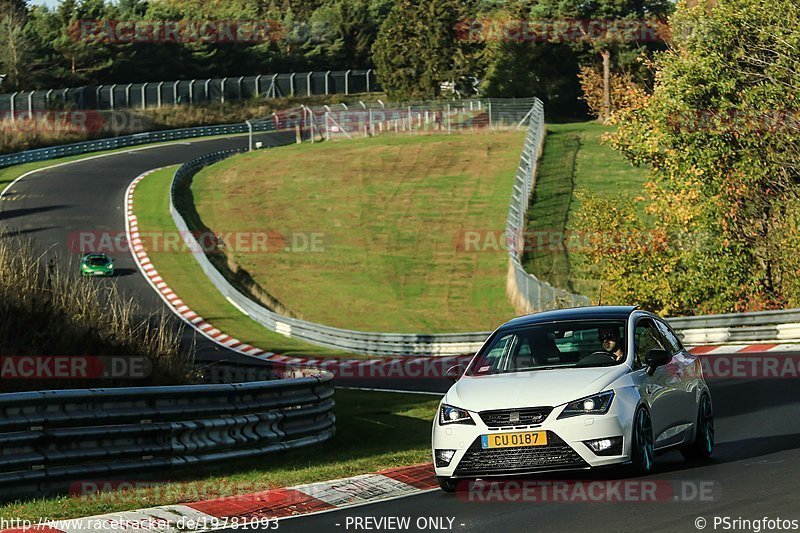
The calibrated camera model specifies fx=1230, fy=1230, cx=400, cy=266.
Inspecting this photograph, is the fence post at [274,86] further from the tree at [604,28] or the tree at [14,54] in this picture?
the tree at [604,28]

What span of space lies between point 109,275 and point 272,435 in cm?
3186

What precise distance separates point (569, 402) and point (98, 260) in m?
36.9

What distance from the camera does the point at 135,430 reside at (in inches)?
470

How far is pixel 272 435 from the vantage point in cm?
1419

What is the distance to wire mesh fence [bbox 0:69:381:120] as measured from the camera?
8138 centimetres

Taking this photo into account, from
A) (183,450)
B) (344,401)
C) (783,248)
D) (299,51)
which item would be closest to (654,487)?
(183,450)

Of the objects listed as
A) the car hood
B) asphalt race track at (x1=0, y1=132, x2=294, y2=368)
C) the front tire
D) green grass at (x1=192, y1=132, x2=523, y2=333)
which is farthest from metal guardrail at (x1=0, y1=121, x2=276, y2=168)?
the front tire

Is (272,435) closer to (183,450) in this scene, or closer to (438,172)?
(183,450)

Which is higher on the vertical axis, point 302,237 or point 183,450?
point 183,450

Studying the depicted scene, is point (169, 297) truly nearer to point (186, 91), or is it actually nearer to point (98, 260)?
point (98, 260)

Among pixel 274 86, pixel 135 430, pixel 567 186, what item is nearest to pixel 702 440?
pixel 135 430

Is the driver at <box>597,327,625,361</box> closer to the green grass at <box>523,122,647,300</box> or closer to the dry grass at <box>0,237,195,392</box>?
the dry grass at <box>0,237,195,392</box>

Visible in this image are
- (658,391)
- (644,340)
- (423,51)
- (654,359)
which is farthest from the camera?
(423,51)

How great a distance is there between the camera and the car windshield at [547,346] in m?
11.4
